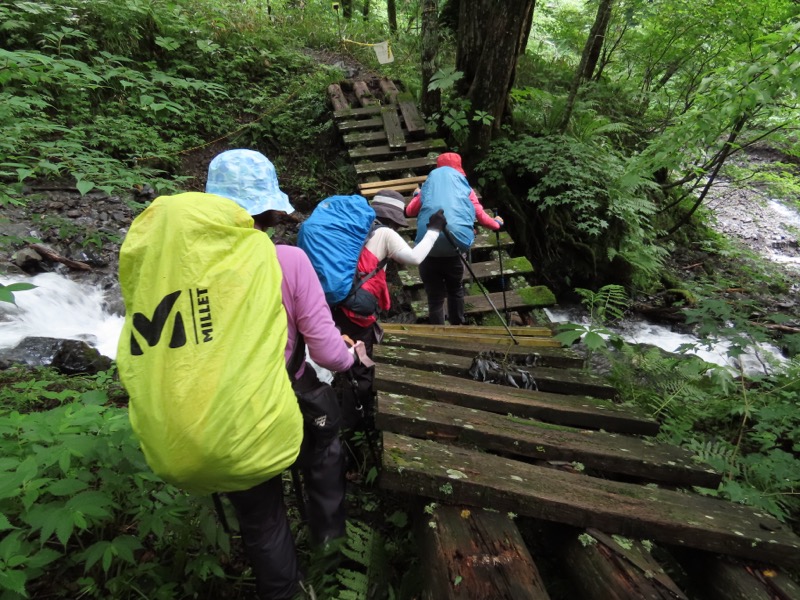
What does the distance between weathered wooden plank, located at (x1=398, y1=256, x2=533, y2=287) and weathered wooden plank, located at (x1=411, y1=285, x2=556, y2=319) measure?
1.02 ft

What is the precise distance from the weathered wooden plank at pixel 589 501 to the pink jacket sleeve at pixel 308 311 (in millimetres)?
509

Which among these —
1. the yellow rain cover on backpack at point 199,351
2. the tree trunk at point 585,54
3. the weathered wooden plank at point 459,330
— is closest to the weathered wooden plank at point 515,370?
the weathered wooden plank at point 459,330

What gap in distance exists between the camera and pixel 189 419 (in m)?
1.35

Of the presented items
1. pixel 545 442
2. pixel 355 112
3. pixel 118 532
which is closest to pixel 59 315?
pixel 118 532

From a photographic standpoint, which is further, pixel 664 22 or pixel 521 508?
pixel 664 22

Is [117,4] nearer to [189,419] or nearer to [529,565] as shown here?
[189,419]

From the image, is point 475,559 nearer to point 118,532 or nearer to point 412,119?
point 118,532

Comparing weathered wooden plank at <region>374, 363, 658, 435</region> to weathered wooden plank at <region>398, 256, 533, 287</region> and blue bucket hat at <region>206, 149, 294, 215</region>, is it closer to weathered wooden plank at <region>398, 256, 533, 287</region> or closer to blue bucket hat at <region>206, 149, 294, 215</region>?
blue bucket hat at <region>206, 149, 294, 215</region>

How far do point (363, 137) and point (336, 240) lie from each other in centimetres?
567

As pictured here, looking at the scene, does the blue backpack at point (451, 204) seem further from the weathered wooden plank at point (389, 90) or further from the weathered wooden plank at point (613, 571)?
the weathered wooden plank at point (389, 90)

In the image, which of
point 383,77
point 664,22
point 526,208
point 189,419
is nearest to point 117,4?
point 383,77

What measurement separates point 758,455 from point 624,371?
4.73 feet

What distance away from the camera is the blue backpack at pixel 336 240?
9.20 ft

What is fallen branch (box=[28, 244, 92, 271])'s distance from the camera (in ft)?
17.9
